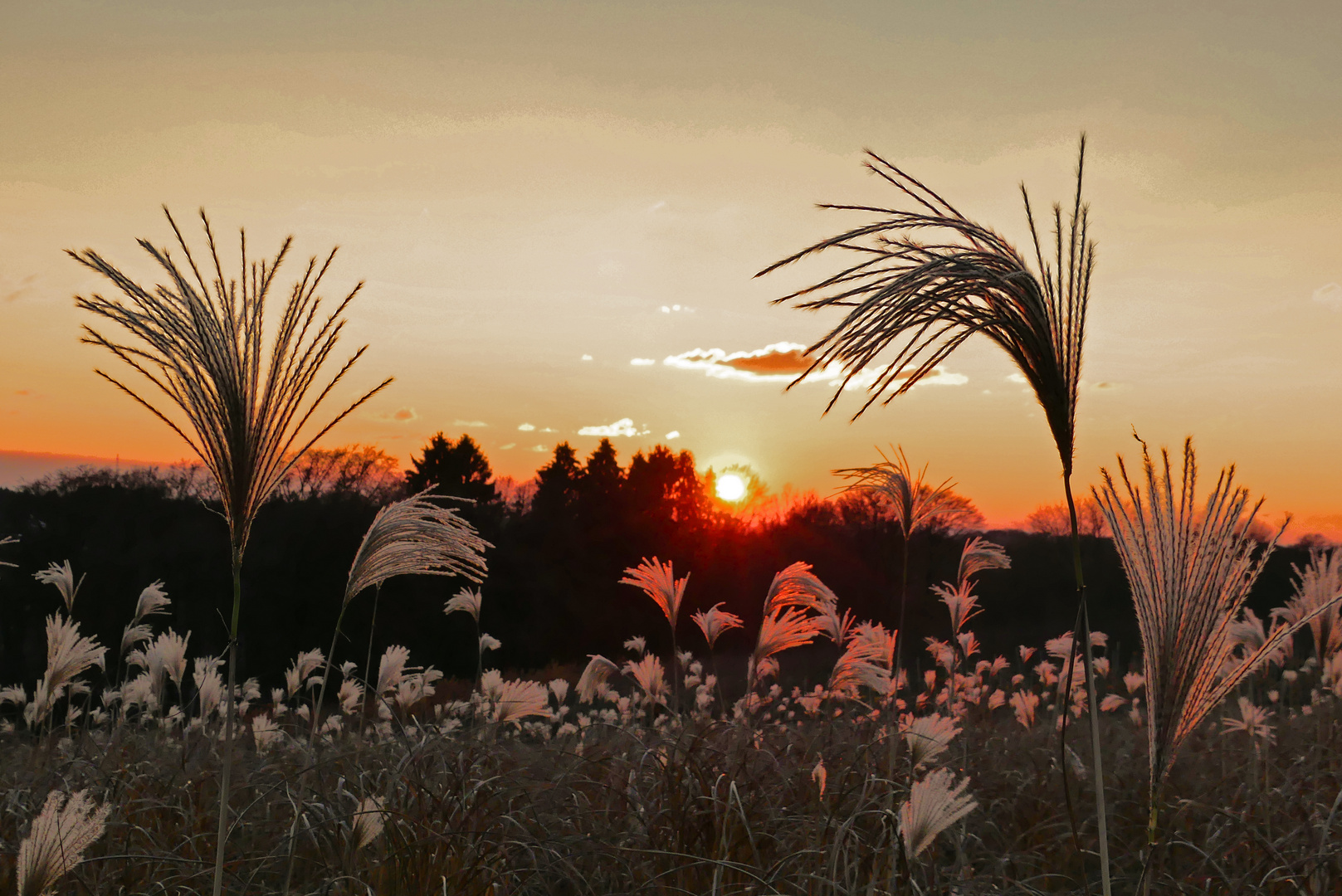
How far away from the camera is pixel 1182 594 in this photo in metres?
2.20

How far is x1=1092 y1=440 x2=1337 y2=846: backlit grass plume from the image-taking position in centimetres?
219

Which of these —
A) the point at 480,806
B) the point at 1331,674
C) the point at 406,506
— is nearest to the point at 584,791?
the point at 480,806

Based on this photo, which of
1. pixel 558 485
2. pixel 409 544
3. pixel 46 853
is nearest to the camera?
pixel 46 853

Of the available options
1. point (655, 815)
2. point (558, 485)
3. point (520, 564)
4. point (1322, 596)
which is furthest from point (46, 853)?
point (558, 485)

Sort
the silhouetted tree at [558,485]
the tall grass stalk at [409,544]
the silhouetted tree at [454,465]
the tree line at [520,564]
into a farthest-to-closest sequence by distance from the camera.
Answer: the silhouetted tree at [454,465]
the silhouetted tree at [558,485]
the tree line at [520,564]
the tall grass stalk at [409,544]

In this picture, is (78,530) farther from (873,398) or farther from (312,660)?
Answer: (873,398)

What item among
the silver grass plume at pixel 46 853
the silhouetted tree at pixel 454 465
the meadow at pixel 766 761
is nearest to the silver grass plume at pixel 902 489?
the meadow at pixel 766 761

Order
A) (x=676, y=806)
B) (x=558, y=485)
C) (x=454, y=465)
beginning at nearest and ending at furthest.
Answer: (x=676, y=806)
(x=558, y=485)
(x=454, y=465)

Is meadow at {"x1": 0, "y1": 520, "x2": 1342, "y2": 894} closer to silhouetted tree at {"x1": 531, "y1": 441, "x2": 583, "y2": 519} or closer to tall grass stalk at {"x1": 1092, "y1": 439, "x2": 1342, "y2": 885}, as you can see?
tall grass stalk at {"x1": 1092, "y1": 439, "x2": 1342, "y2": 885}

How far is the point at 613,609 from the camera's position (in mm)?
22906

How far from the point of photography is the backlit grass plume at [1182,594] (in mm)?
2188

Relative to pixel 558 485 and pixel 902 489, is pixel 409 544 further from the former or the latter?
pixel 558 485

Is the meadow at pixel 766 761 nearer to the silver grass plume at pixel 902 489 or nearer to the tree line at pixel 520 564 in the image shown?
the silver grass plume at pixel 902 489

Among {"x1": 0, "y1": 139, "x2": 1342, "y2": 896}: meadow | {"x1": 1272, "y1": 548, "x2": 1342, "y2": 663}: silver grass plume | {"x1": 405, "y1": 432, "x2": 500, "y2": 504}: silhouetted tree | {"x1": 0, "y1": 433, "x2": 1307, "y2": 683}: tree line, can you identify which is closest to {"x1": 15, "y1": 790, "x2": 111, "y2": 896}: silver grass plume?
{"x1": 0, "y1": 139, "x2": 1342, "y2": 896}: meadow
